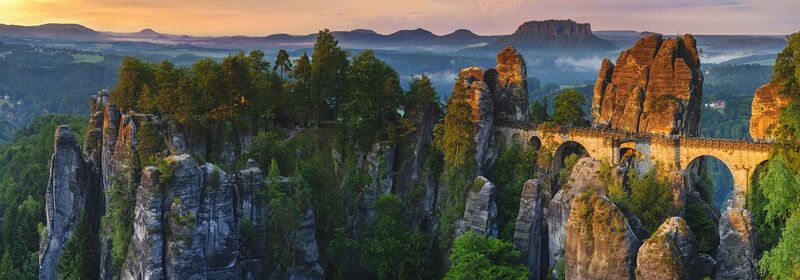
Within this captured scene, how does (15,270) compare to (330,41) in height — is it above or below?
below

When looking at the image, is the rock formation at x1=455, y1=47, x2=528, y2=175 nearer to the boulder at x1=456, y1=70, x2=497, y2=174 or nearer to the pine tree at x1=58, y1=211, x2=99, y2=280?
the boulder at x1=456, y1=70, x2=497, y2=174

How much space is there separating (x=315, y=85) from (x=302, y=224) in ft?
52.5

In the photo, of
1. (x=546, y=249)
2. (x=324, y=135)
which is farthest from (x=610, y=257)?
(x=324, y=135)

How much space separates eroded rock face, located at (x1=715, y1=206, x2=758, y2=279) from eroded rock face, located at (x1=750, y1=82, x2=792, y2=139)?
18816 mm

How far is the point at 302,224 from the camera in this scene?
52625 mm

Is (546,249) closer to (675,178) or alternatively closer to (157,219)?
(675,178)

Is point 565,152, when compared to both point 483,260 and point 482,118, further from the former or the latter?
point 483,260

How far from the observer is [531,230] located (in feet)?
173

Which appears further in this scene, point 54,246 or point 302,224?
point 54,246

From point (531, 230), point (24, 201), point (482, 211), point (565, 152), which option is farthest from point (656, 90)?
point (24, 201)

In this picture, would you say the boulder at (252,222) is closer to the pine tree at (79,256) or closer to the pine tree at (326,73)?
the pine tree at (79,256)

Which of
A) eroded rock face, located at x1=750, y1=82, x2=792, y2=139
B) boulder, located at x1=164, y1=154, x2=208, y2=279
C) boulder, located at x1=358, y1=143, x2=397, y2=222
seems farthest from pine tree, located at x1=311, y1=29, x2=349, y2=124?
eroded rock face, located at x1=750, y1=82, x2=792, y2=139

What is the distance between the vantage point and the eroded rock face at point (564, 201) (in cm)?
5056

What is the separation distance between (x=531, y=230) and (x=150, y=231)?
24927mm
